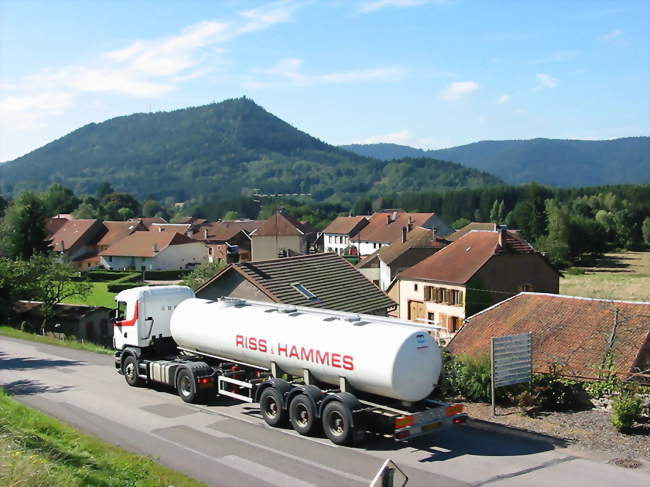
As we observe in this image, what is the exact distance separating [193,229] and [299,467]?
364ft

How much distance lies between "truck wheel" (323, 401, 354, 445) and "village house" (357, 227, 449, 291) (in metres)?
42.2

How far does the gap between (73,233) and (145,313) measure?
93.6m

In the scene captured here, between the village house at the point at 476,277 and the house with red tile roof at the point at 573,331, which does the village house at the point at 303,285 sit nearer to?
the house with red tile roof at the point at 573,331

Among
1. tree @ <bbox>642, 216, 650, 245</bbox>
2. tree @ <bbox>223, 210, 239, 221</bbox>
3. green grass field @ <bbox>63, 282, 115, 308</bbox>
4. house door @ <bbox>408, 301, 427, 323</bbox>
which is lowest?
green grass field @ <bbox>63, 282, 115, 308</bbox>

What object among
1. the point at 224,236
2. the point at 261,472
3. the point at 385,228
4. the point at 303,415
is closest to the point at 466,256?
the point at 303,415

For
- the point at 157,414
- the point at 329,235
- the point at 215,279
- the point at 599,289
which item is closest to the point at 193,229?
the point at 329,235

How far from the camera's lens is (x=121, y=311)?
22484 millimetres

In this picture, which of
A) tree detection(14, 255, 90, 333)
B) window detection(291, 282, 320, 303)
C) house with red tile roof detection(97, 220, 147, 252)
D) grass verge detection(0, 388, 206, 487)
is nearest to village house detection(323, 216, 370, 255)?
house with red tile roof detection(97, 220, 147, 252)

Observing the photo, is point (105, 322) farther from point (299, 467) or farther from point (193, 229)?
point (193, 229)

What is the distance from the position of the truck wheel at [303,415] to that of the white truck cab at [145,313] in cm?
765

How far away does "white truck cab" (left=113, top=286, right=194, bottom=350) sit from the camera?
860 inches

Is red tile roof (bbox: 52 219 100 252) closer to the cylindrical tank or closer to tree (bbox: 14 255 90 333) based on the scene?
tree (bbox: 14 255 90 333)

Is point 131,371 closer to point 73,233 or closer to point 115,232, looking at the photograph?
point 115,232

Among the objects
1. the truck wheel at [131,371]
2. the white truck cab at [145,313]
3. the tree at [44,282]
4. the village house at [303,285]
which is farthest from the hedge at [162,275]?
the truck wheel at [131,371]
